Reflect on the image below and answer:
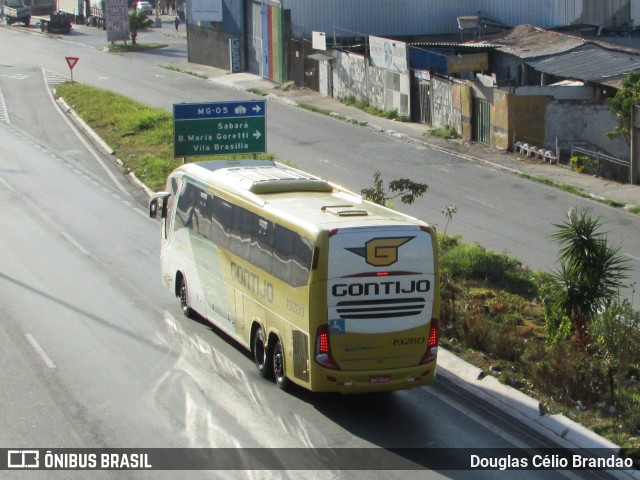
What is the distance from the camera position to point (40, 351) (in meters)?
17.2

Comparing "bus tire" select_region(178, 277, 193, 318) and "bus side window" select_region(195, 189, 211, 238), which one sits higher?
"bus side window" select_region(195, 189, 211, 238)

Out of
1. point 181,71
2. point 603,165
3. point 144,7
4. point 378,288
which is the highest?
point 144,7

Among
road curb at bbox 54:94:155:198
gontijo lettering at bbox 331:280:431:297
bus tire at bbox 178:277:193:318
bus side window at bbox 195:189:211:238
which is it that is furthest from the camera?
road curb at bbox 54:94:155:198

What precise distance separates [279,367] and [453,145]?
26.4 meters

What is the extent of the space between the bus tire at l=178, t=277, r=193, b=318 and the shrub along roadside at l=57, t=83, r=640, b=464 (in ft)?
15.7

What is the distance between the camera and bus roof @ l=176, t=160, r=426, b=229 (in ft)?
47.6

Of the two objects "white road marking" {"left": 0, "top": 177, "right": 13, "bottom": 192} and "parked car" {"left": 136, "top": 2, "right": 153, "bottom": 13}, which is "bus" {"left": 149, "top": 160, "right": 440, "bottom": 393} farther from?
"parked car" {"left": 136, "top": 2, "right": 153, "bottom": 13}

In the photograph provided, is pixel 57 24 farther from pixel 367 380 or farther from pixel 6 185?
pixel 367 380

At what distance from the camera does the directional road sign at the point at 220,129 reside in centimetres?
2812

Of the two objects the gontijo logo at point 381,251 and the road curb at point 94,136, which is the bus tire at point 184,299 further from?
the road curb at point 94,136

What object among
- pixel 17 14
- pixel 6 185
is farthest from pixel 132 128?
pixel 17 14

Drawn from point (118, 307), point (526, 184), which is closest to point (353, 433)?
point (118, 307)

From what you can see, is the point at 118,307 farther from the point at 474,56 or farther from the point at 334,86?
the point at 334,86

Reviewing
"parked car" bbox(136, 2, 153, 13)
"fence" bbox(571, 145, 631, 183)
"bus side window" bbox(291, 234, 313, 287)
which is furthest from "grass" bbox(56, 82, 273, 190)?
"parked car" bbox(136, 2, 153, 13)
